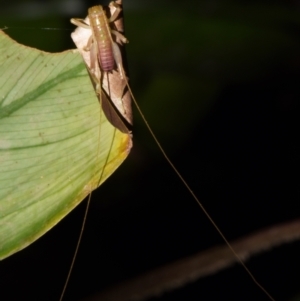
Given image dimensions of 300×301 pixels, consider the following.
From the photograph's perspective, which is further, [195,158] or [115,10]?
[195,158]

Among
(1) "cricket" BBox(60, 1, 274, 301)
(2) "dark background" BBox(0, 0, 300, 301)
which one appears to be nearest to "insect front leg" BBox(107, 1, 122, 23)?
(1) "cricket" BBox(60, 1, 274, 301)

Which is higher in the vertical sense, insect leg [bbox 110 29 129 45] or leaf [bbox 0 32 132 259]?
insect leg [bbox 110 29 129 45]

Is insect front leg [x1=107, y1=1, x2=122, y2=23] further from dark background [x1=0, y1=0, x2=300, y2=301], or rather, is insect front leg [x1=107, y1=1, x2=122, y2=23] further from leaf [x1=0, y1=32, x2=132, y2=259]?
dark background [x1=0, y1=0, x2=300, y2=301]

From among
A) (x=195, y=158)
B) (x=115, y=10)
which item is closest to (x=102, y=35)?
(x=115, y=10)

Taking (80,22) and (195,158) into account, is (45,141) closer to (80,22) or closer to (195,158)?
(80,22)

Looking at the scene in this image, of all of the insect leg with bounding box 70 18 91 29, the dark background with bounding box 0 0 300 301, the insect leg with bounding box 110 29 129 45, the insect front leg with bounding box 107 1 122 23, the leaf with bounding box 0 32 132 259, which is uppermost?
the insect front leg with bounding box 107 1 122 23

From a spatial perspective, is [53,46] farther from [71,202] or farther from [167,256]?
[167,256]

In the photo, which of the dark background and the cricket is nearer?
the cricket
